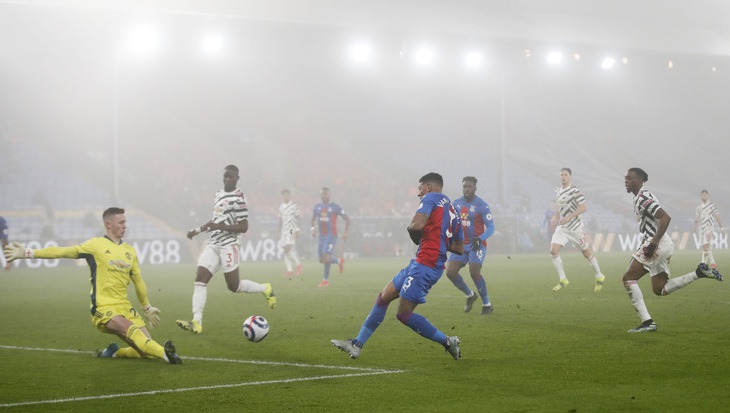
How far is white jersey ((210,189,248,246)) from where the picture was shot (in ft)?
45.8

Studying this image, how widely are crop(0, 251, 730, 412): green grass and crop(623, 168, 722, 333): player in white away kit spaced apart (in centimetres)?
A: 46

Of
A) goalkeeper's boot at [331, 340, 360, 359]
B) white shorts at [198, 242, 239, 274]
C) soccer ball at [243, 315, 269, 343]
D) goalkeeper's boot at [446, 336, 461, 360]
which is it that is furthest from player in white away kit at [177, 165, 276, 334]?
goalkeeper's boot at [446, 336, 461, 360]

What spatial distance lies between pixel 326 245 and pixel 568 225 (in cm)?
722

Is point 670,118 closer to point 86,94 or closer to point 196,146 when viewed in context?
point 196,146

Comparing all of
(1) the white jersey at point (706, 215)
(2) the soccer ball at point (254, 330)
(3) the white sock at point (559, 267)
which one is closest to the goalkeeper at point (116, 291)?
(2) the soccer ball at point (254, 330)

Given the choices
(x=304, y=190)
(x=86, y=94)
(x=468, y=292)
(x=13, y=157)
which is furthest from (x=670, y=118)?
(x=468, y=292)

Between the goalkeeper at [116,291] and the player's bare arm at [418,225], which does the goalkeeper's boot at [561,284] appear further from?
the goalkeeper at [116,291]

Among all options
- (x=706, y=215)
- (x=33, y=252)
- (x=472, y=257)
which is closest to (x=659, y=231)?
(x=472, y=257)

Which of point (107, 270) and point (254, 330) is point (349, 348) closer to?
point (254, 330)

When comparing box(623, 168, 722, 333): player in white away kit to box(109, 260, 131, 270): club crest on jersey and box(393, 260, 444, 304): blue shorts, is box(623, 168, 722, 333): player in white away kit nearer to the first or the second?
box(393, 260, 444, 304): blue shorts

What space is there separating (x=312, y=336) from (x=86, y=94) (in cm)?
4531

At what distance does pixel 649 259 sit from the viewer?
12828mm

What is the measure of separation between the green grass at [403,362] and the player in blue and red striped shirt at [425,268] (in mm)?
291

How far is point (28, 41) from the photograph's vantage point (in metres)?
54.1
